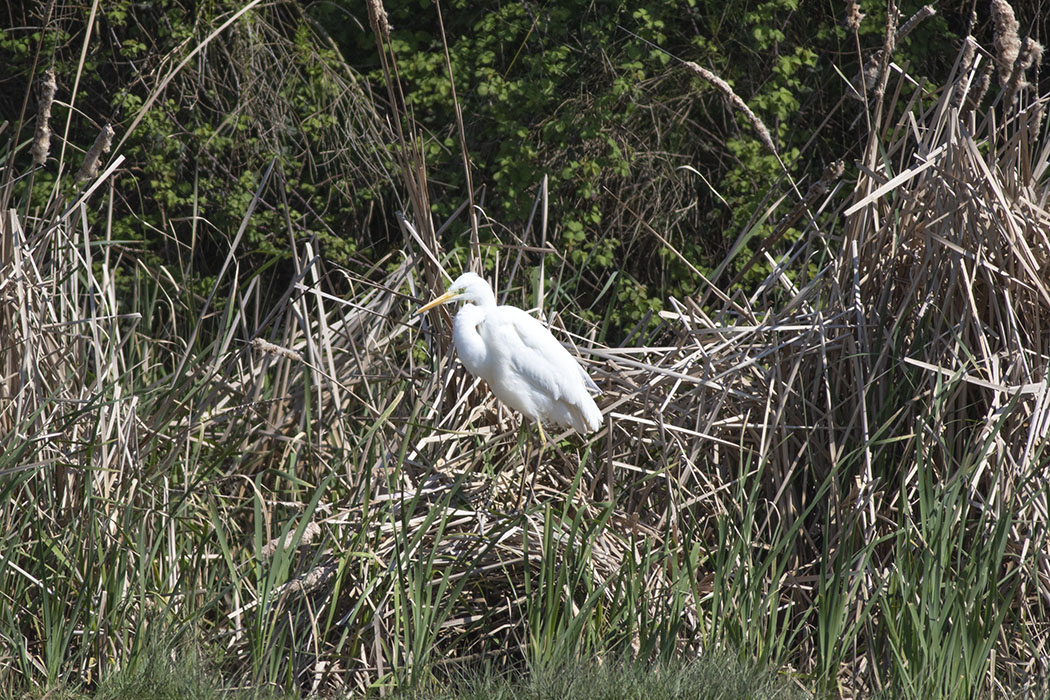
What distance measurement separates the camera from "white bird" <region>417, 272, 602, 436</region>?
2756 mm

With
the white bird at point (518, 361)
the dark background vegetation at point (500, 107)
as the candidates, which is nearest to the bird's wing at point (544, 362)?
the white bird at point (518, 361)

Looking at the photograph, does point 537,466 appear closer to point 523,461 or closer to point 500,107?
point 523,461

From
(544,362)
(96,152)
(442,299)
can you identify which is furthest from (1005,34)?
(96,152)

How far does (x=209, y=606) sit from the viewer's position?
93.4 inches

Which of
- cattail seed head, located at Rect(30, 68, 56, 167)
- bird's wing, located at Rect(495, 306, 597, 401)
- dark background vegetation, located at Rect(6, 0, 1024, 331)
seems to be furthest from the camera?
dark background vegetation, located at Rect(6, 0, 1024, 331)

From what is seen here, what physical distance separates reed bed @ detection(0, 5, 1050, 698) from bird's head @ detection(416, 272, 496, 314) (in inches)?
6.1

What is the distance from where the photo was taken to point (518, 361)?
283 centimetres

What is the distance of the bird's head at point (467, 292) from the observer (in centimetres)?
286

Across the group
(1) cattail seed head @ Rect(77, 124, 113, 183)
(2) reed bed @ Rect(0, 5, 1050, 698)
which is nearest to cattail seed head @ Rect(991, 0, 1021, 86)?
(2) reed bed @ Rect(0, 5, 1050, 698)

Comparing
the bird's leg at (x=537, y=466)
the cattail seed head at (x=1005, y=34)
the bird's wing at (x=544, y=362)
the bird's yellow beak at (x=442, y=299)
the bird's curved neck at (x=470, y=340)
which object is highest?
the cattail seed head at (x=1005, y=34)

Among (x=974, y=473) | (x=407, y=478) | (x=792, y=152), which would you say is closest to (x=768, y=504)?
(x=974, y=473)

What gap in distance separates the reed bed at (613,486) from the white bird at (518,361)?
98 mm

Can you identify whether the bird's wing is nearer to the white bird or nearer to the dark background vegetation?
the white bird

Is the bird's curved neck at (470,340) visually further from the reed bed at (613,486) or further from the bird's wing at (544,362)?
the reed bed at (613,486)
